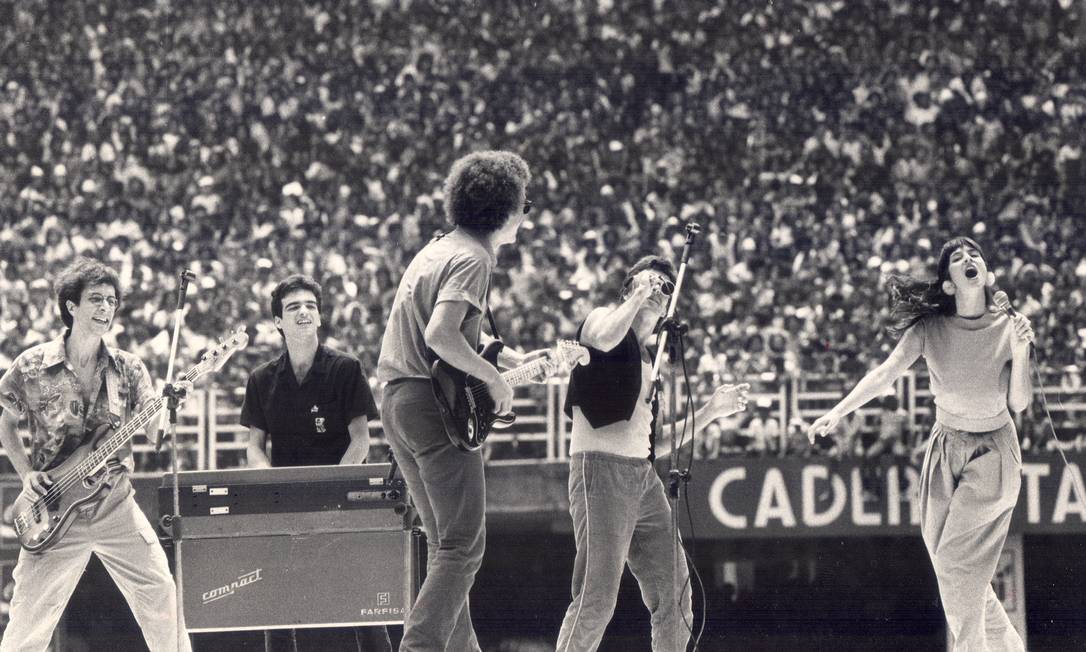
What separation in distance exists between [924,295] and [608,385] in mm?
1141

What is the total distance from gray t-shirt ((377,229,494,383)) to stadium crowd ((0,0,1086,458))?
5.83 m

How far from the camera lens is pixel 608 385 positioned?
13.5ft

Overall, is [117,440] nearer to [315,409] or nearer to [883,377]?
[315,409]

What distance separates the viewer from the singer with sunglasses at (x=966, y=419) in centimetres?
418

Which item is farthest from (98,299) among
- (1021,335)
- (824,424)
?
(1021,335)

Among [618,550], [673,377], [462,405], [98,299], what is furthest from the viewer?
[98,299]

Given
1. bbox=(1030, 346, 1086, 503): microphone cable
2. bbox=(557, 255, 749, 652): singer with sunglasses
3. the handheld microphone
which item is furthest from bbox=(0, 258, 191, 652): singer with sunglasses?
bbox=(1030, 346, 1086, 503): microphone cable

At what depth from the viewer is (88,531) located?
13.8ft

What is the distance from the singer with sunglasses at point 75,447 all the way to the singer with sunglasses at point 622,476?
4.28 ft

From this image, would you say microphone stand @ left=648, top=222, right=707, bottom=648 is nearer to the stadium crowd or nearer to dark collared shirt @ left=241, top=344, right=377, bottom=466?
dark collared shirt @ left=241, top=344, right=377, bottom=466

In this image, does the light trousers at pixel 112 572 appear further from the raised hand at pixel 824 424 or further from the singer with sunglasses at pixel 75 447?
the raised hand at pixel 824 424

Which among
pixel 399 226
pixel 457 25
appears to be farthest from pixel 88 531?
pixel 457 25

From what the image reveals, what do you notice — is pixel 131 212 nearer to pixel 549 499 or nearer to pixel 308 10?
pixel 308 10

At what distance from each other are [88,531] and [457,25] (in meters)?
8.95
